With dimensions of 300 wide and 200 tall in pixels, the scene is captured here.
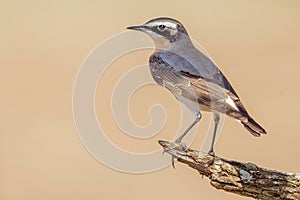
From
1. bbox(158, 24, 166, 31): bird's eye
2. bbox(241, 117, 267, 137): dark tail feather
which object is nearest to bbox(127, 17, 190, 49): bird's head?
bbox(158, 24, 166, 31): bird's eye

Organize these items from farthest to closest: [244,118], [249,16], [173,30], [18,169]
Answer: [249,16], [18,169], [173,30], [244,118]

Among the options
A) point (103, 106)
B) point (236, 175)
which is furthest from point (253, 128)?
point (103, 106)

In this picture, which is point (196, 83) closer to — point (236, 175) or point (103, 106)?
point (236, 175)

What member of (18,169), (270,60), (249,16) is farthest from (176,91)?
(249,16)

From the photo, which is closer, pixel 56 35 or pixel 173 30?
pixel 173 30

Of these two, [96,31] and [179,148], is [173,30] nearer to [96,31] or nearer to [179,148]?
[179,148]

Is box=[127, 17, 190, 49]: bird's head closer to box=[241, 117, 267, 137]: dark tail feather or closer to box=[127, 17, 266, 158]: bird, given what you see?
box=[127, 17, 266, 158]: bird

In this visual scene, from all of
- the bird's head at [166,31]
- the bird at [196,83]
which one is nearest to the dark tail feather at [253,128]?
the bird at [196,83]
